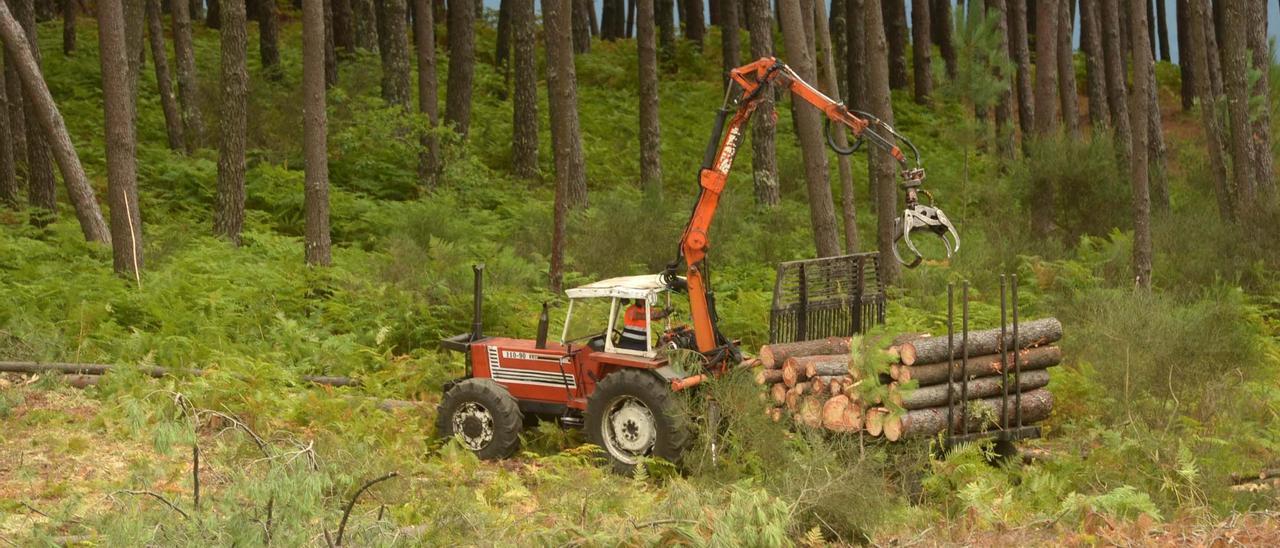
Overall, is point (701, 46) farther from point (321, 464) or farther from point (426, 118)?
point (321, 464)

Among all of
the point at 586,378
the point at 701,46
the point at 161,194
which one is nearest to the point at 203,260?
the point at 161,194

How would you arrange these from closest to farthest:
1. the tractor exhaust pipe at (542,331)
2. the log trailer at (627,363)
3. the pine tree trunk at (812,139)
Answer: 1. the log trailer at (627,363)
2. the tractor exhaust pipe at (542,331)
3. the pine tree trunk at (812,139)

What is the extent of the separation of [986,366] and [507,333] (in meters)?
5.97

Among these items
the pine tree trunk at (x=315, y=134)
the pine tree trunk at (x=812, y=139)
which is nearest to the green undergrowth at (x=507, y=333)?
the pine tree trunk at (x=315, y=134)

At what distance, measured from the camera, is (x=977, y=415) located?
32.1 feet

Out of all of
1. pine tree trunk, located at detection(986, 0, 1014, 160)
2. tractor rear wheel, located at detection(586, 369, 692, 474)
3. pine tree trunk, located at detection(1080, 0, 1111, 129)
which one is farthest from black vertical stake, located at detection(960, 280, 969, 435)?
pine tree trunk, located at detection(1080, 0, 1111, 129)

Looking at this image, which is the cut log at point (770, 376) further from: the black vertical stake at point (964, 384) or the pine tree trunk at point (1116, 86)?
the pine tree trunk at point (1116, 86)

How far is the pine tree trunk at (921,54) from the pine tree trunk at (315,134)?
82.2 feet

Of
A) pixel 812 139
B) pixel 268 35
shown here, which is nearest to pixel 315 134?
pixel 812 139

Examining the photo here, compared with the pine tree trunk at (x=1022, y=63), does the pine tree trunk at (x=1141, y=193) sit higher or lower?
lower

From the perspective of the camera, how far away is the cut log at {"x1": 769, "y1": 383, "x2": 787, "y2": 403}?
10016 mm

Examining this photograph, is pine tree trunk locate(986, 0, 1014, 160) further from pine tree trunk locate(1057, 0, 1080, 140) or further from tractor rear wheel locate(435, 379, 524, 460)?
tractor rear wheel locate(435, 379, 524, 460)

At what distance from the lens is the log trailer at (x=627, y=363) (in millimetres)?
10258

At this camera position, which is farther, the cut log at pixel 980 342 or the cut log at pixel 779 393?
the cut log at pixel 779 393
